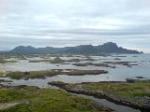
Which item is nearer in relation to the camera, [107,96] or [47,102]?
[47,102]

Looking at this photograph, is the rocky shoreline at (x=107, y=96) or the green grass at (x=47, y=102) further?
the rocky shoreline at (x=107, y=96)

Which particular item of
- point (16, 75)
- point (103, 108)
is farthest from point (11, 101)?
point (16, 75)

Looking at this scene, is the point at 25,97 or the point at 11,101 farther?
the point at 25,97

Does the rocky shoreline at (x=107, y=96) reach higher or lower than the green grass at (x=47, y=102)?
lower

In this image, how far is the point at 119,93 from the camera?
86.7 meters

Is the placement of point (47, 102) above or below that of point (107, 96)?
above

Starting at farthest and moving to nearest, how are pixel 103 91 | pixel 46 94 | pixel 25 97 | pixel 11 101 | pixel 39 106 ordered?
pixel 103 91, pixel 46 94, pixel 25 97, pixel 11 101, pixel 39 106

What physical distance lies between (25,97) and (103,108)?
20.4m

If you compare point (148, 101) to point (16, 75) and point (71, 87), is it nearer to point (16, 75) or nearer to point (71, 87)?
point (71, 87)

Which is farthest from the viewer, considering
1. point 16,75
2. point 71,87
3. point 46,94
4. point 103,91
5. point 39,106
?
point 16,75

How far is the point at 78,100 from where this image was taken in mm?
75000

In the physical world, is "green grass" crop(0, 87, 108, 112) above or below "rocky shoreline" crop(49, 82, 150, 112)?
above

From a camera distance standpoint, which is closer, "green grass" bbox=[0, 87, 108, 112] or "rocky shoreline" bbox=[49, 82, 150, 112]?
"green grass" bbox=[0, 87, 108, 112]

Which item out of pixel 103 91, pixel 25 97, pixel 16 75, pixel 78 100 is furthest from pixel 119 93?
pixel 16 75
